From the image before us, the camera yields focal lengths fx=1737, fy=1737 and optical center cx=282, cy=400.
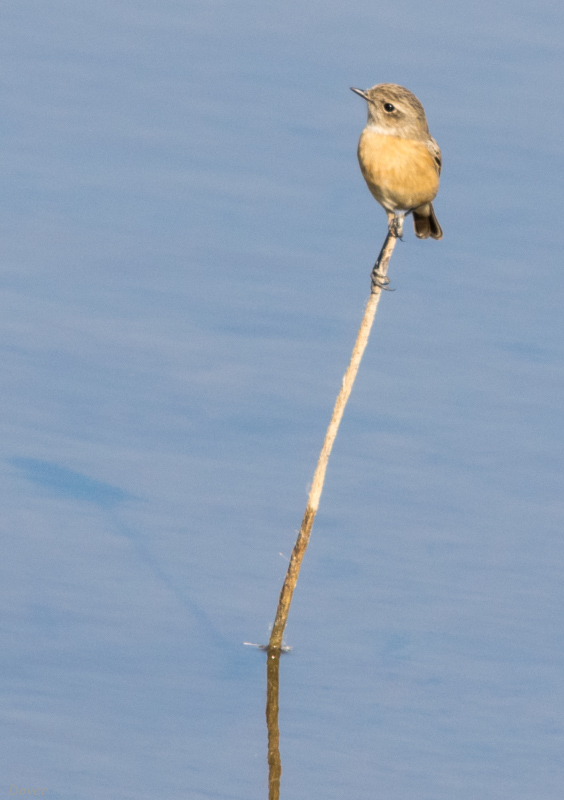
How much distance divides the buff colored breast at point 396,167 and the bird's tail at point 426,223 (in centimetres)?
64

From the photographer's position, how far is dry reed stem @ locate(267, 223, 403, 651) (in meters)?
13.9

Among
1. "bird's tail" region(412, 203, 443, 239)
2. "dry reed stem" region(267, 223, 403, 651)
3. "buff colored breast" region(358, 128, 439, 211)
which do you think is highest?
"buff colored breast" region(358, 128, 439, 211)

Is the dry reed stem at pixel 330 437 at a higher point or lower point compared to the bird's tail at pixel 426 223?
lower

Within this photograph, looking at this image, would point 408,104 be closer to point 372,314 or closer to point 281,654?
point 372,314

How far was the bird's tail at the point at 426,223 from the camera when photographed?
14.8 m


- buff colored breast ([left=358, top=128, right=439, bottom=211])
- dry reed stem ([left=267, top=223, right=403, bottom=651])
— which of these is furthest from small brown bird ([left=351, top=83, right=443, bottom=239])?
dry reed stem ([left=267, top=223, right=403, bottom=651])

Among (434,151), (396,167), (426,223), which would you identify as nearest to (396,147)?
(396,167)

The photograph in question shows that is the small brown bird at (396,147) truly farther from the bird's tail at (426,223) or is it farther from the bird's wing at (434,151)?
the bird's tail at (426,223)

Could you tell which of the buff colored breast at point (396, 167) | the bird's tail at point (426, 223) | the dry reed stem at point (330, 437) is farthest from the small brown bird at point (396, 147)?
the bird's tail at point (426, 223)

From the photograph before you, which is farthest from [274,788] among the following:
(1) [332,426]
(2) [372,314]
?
(2) [372,314]

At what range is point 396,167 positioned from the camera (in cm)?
1395

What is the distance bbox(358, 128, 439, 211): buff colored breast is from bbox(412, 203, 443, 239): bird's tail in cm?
64

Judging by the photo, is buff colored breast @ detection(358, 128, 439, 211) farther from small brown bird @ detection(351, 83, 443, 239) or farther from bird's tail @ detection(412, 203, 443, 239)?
bird's tail @ detection(412, 203, 443, 239)

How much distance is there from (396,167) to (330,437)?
88.3 inches
